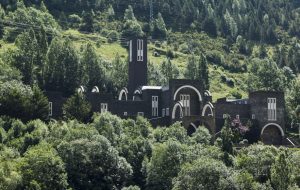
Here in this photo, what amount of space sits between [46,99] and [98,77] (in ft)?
77.9

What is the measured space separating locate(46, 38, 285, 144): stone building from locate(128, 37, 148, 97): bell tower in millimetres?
5555

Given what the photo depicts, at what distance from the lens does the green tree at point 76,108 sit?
4301 inches

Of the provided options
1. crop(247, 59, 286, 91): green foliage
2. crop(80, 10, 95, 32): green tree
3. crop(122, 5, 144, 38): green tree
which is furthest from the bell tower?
crop(80, 10, 95, 32): green tree

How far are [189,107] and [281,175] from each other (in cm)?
2971

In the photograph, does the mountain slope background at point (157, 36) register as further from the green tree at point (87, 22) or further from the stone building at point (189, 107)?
the stone building at point (189, 107)

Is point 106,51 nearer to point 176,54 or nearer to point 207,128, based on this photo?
point 176,54

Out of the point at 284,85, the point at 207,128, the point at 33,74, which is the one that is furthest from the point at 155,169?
the point at 284,85

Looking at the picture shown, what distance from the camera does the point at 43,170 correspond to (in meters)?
88.5

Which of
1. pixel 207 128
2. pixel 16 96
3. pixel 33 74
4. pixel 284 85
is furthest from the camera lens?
pixel 284 85

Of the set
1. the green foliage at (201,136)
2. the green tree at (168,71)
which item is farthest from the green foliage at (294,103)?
the green foliage at (201,136)

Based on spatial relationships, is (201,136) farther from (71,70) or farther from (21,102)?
(71,70)

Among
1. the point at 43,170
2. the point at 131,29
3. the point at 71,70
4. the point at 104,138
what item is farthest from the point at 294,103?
the point at 131,29

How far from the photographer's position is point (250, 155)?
9631cm

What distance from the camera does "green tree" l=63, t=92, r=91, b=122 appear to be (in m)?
109
